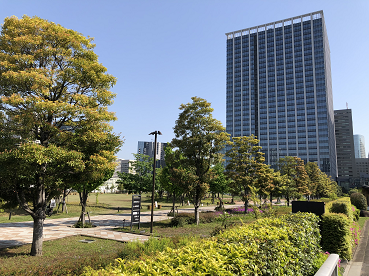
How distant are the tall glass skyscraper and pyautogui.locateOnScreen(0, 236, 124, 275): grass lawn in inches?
4942

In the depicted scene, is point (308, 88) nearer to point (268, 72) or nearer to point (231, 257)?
point (268, 72)

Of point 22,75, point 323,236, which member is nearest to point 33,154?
point 22,75

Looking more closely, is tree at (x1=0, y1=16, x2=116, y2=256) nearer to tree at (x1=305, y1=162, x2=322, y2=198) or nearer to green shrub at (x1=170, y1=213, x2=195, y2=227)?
green shrub at (x1=170, y1=213, x2=195, y2=227)

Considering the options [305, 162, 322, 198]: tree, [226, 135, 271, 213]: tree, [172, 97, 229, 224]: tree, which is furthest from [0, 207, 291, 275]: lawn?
[305, 162, 322, 198]: tree

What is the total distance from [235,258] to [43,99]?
378 inches

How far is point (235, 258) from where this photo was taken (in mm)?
3824

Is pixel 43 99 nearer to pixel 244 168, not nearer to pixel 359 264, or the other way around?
pixel 359 264

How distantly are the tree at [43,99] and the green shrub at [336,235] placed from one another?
34.0 ft

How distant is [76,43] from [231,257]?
1135cm

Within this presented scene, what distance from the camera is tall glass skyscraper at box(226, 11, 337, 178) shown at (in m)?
126

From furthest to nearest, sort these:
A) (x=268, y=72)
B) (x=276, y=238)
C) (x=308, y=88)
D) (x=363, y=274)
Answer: (x=268, y=72) < (x=308, y=88) < (x=363, y=274) < (x=276, y=238)

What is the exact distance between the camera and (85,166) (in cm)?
1100

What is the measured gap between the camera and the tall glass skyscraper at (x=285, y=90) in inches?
4961

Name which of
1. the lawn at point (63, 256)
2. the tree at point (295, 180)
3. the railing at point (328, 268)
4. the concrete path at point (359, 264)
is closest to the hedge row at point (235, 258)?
the railing at point (328, 268)
